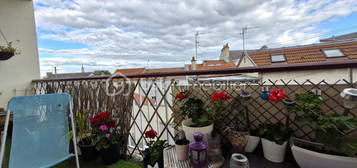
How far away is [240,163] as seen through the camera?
0.88m

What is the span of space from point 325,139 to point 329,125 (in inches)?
3.0

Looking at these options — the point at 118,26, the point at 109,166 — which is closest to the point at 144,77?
the point at 109,166

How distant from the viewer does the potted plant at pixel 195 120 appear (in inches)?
44.3

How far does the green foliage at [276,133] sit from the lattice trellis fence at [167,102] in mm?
79

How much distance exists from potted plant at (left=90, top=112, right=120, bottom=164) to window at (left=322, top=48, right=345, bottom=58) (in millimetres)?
6351

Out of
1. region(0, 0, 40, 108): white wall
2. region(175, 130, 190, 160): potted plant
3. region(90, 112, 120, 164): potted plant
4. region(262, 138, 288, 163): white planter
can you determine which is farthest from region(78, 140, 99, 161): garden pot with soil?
region(0, 0, 40, 108): white wall

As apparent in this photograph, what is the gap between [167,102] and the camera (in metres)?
1.68

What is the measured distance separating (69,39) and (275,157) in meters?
5.32

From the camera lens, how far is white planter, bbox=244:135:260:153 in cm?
111

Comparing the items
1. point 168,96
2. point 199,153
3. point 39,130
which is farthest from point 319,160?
point 39,130

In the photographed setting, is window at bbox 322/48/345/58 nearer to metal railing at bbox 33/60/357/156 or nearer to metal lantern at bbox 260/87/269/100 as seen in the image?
metal railing at bbox 33/60/357/156

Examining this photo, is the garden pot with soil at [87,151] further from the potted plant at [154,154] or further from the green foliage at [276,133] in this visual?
the green foliage at [276,133]

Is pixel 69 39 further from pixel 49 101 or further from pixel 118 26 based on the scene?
pixel 49 101

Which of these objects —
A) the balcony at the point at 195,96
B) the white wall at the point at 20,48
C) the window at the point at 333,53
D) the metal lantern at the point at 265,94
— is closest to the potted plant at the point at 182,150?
the balcony at the point at 195,96
